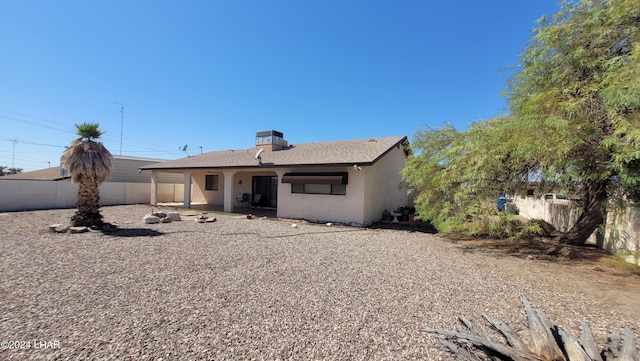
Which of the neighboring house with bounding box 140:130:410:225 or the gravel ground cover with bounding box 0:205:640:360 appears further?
the neighboring house with bounding box 140:130:410:225

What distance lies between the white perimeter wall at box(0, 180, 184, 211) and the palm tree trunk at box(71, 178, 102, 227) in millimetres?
9709

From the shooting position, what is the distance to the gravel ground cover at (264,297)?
2.89 meters

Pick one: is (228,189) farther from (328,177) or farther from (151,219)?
(328,177)

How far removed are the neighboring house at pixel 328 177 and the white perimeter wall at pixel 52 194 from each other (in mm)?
3759

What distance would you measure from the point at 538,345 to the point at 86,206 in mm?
12450

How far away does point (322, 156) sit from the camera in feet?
42.8

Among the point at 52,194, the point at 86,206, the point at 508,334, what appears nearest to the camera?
the point at 508,334

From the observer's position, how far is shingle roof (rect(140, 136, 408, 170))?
11.8m

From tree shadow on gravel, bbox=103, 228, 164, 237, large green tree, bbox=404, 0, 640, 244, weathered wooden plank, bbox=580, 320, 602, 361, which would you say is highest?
large green tree, bbox=404, 0, 640, 244

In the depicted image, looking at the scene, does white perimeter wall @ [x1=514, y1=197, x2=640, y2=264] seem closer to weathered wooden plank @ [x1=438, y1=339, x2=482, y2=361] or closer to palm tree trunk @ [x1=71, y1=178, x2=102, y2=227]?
weathered wooden plank @ [x1=438, y1=339, x2=482, y2=361]

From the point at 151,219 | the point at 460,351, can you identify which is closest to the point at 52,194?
the point at 151,219

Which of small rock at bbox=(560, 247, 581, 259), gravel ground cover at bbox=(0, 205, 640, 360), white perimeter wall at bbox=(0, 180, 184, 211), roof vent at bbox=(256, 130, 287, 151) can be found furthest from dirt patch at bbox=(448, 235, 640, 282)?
white perimeter wall at bbox=(0, 180, 184, 211)

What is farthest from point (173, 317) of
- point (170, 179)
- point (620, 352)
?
point (170, 179)

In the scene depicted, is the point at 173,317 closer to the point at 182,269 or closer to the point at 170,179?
the point at 182,269
